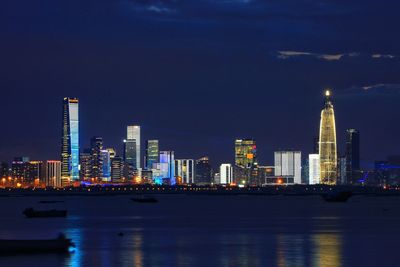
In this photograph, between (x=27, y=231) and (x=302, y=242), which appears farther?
(x=27, y=231)

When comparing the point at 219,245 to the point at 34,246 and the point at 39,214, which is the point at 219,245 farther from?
the point at 39,214

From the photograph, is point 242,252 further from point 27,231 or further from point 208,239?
point 27,231

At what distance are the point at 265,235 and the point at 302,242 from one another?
40.0 ft

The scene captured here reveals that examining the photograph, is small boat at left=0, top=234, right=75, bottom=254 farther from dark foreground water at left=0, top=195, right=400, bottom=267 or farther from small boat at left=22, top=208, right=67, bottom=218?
small boat at left=22, top=208, right=67, bottom=218

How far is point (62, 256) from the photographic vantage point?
85.3 m

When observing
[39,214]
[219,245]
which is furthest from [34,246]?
[39,214]

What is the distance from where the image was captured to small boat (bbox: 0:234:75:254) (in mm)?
85750

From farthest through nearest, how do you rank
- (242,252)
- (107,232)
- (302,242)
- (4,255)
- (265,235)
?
(107,232) < (265,235) < (302,242) < (242,252) < (4,255)

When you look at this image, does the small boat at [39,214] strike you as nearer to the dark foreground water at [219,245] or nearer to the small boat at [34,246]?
the dark foreground water at [219,245]

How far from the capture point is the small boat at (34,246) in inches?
3376

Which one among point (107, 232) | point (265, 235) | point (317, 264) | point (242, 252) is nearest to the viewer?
point (317, 264)

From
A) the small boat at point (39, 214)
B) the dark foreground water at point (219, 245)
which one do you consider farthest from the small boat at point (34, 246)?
the small boat at point (39, 214)

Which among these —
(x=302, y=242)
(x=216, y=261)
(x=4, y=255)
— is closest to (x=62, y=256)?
(x=4, y=255)

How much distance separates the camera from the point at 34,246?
87.1 m
